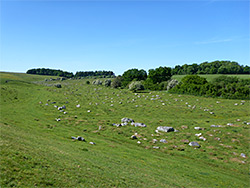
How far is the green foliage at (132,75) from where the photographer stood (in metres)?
159

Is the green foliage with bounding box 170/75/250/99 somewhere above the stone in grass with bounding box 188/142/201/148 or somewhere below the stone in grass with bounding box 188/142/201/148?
above

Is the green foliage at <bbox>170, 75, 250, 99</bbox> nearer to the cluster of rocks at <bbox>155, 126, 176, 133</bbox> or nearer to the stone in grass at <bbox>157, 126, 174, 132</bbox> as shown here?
the cluster of rocks at <bbox>155, 126, 176, 133</bbox>

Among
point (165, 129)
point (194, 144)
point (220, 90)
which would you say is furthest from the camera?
point (220, 90)

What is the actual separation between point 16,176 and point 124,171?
40.8 feet

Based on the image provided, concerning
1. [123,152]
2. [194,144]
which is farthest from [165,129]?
[123,152]

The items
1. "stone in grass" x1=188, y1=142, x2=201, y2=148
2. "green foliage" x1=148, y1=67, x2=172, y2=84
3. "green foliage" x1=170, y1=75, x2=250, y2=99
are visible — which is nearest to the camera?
"stone in grass" x1=188, y1=142, x2=201, y2=148

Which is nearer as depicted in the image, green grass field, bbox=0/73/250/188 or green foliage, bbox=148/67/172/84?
green grass field, bbox=0/73/250/188

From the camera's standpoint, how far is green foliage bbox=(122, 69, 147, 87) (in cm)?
15938

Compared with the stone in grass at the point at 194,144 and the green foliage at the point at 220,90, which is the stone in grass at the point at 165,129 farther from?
the green foliage at the point at 220,90

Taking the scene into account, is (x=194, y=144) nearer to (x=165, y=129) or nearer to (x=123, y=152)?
(x=165, y=129)

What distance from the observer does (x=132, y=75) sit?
168 meters

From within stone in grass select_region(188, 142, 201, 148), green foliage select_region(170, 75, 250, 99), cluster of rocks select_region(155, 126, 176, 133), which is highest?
green foliage select_region(170, 75, 250, 99)

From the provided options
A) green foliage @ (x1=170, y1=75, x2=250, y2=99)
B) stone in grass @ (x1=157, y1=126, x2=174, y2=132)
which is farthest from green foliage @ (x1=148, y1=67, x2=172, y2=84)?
stone in grass @ (x1=157, y1=126, x2=174, y2=132)

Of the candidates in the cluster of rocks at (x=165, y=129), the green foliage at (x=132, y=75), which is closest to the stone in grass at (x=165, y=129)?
the cluster of rocks at (x=165, y=129)
